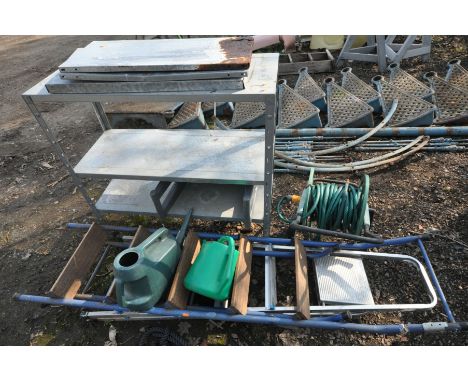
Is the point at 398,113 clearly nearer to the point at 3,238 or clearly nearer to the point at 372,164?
the point at 372,164

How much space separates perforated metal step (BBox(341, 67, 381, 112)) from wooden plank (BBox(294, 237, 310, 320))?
2.94m

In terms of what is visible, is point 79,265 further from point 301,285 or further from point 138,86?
point 301,285

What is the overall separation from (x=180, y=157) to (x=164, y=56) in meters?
0.95

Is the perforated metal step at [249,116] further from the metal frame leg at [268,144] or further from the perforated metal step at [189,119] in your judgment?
the metal frame leg at [268,144]

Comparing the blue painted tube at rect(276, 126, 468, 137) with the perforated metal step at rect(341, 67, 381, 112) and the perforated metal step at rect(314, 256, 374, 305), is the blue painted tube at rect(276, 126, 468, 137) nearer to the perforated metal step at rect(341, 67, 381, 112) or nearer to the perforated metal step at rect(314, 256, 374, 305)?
the perforated metal step at rect(341, 67, 381, 112)

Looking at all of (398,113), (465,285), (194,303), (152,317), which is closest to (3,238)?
(152,317)

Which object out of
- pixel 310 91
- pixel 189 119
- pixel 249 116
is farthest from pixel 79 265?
pixel 310 91

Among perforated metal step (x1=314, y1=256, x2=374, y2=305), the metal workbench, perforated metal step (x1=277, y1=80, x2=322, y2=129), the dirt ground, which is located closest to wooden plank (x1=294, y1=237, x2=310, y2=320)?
perforated metal step (x1=314, y1=256, x2=374, y2=305)

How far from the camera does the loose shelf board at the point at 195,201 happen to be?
299 centimetres

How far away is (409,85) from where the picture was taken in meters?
4.67

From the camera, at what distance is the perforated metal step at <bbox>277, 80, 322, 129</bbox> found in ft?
14.5

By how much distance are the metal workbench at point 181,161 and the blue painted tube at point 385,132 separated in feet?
4.35

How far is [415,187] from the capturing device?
12.0 ft

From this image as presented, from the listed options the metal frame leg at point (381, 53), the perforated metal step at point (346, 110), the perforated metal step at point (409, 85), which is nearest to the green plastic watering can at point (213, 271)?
the perforated metal step at point (346, 110)
